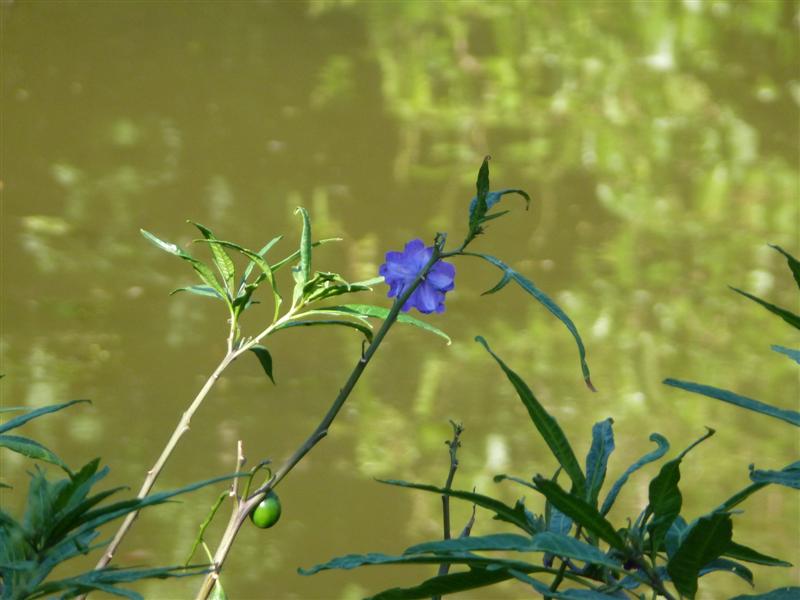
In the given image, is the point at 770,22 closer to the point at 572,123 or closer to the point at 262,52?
the point at 572,123

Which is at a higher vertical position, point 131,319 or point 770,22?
point 770,22

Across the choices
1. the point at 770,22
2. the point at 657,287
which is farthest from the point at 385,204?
the point at 770,22

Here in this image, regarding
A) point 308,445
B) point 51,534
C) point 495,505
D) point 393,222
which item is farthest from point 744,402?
point 393,222

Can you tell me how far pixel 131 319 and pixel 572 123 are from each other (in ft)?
6.57

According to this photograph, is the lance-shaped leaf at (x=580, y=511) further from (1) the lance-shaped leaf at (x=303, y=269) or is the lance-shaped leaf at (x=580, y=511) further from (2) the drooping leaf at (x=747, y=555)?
(1) the lance-shaped leaf at (x=303, y=269)

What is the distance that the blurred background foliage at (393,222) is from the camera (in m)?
2.58

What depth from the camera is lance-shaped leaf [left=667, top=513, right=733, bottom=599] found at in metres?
0.67

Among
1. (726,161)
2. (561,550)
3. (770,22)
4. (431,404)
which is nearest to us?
(561,550)

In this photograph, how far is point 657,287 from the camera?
11.3ft

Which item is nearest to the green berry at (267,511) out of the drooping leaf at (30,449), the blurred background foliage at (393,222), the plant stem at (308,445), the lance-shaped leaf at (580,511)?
the plant stem at (308,445)

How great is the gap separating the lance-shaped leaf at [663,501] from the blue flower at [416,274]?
0.28 meters

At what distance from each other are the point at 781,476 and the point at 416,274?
353 millimetres

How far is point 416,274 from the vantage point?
98cm

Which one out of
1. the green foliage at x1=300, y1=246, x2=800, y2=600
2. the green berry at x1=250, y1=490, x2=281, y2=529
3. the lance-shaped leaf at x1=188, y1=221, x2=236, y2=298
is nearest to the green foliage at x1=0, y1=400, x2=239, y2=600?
the green foliage at x1=300, y1=246, x2=800, y2=600
